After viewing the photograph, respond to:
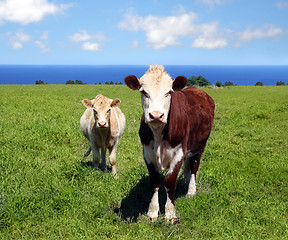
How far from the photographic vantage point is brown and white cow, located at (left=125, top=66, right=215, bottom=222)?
161 inches

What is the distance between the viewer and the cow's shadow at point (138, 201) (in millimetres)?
5246

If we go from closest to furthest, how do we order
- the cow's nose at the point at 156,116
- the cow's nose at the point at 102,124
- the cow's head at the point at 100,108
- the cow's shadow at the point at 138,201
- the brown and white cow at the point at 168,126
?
1. the cow's nose at the point at 156,116
2. the brown and white cow at the point at 168,126
3. the cow's shadow at the point at 138,201
4. the cow's nose at the point at 102,124
5. the cow's head at the point at 100,108

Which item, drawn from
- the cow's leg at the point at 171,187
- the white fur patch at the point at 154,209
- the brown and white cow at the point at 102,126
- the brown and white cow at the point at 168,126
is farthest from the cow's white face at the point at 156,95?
the brown and white cow at the point at 102,126

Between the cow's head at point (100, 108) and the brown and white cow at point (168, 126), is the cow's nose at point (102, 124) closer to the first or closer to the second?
the cow's head at point (100, 108)

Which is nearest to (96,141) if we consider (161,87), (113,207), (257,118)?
(113,207)

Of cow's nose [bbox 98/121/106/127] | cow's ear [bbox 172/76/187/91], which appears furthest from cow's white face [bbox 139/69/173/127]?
cow's nose [bbox 98/121/106/127]

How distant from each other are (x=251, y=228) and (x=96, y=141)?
4.07 meters

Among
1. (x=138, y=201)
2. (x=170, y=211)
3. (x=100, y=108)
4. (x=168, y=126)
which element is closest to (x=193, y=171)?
(x=138, y=201)

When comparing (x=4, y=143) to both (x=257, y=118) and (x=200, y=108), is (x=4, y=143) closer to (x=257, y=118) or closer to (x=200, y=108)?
(x=200, y=108)

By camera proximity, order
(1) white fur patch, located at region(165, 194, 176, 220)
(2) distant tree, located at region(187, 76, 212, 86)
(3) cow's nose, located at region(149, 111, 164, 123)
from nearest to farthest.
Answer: (3) cow's nose, located at region(149, 111, 164, 123), (1) white fur patch, located at region(165, 194, 176, 220), (2) distant tree, located at region(187, 76, 212, 86)

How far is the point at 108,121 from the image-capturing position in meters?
6.98

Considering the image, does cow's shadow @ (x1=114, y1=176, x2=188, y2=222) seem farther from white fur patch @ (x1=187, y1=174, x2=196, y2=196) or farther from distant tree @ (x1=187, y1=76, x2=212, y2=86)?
distant tree @ (x1=187, y1=76, x2=212, y2=86)

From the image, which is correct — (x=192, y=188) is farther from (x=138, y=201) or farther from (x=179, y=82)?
(x=179, y=82)

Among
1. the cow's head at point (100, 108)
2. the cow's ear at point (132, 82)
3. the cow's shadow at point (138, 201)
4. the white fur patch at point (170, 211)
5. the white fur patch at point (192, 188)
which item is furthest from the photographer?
the cow's head at point (100, 108)
